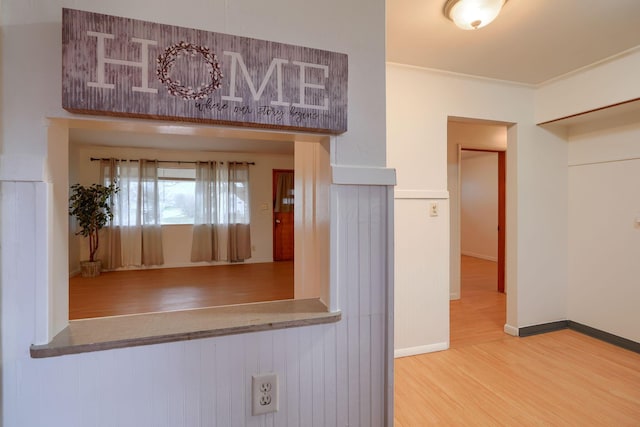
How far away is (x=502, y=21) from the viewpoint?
1.78 m

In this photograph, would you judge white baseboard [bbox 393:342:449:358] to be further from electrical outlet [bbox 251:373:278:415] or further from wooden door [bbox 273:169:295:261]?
wooden door [bbox 273:169:295:261]

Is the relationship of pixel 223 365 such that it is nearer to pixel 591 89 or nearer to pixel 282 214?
pixel 591 89

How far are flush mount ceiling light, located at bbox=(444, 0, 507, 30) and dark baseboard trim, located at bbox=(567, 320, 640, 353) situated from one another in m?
2.74

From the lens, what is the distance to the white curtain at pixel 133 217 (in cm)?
533

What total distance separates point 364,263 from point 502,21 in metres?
1.69

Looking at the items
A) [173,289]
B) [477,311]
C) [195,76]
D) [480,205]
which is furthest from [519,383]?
[480,205]

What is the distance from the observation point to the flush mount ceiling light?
5.01 feet

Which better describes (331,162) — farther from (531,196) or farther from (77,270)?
(77,270)

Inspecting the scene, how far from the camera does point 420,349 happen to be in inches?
97.0

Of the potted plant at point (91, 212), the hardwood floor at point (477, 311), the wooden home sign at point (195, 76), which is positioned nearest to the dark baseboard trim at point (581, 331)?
the hardwood floor at point (477, 311)

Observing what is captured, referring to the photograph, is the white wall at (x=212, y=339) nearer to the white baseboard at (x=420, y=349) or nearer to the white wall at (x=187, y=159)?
the white baseboard at (x=420, y=349)

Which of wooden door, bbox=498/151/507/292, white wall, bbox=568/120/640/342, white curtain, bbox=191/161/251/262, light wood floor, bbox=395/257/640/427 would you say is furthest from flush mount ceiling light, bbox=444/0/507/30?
white curtain, bbox=191/161/251/262

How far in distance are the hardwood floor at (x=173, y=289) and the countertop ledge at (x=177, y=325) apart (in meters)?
2.49

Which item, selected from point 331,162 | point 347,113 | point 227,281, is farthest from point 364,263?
point 227,281
